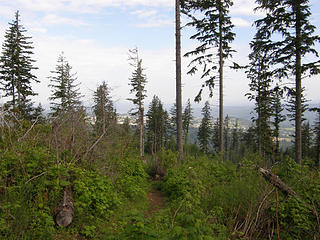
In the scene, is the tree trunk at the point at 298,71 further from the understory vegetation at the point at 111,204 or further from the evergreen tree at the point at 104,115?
the evergreen tree at the point at 104,115

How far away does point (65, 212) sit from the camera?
13.2ft

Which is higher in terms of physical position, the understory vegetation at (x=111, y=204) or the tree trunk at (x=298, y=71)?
the tree trunk at (x=298, y=71)

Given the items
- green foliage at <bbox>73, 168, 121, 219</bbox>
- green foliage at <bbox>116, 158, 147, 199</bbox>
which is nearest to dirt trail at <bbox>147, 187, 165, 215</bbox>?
green foliage at <bbox>116, 158, 147, 199</bbox>

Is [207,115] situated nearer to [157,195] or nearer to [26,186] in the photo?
[157,195]

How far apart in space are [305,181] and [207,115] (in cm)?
3917

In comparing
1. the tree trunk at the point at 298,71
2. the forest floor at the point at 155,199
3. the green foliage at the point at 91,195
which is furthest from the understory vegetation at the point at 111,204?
the tree trunk at the point at 298,71

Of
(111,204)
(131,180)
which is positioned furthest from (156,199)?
(111,204)

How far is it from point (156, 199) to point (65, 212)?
142 inches

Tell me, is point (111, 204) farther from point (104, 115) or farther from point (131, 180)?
point (104, 115)

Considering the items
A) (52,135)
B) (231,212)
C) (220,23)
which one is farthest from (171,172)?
(220,23)

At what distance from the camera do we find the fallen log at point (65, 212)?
3945 mm

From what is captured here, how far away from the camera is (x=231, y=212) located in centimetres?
419

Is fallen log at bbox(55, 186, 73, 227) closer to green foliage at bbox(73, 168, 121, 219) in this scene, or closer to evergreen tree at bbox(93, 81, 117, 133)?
green foliage at bbox(73, 168, 121, 219)

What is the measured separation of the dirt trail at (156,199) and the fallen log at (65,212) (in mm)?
2352
